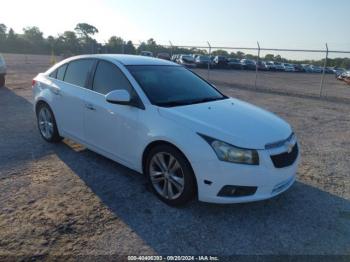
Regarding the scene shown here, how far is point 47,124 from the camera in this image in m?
6.05

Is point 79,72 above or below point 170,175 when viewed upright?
above

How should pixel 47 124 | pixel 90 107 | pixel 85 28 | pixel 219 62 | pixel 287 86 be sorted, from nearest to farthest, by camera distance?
1. pixel 90 107
2. pixel 47 124
3. pixel 287 86
4. pixel 219 62
5. pixel 85 28

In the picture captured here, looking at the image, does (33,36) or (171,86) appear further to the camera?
(33,36)

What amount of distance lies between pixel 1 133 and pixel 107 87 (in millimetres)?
3263

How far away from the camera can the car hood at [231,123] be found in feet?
11.7

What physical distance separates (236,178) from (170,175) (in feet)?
2.58

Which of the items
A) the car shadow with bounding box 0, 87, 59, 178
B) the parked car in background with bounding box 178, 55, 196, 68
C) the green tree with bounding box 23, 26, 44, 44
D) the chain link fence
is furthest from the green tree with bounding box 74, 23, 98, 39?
the car shadow with bounding box 0, 87, 59, 178

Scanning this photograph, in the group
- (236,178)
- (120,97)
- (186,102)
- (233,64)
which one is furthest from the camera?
(233,64)

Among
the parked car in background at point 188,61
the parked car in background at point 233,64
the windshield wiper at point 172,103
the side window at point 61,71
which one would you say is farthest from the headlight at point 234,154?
the parked car in background at point 233,64

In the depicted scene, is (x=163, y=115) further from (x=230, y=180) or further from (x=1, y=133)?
(x=1, y=133)

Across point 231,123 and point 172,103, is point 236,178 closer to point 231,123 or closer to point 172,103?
point 231,123

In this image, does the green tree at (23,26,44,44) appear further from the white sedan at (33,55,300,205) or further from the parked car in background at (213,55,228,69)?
the white sedan at (33,55,300,205)

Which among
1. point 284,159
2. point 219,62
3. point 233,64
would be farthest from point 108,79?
point 233,64

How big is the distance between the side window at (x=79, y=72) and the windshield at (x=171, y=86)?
83 cm
